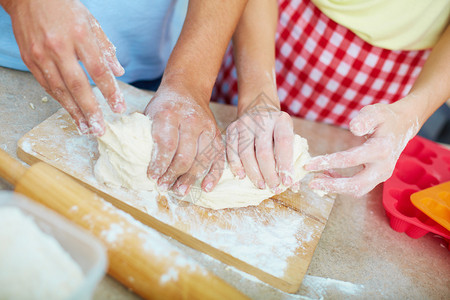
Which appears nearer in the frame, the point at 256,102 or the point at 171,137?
the point at 171,137

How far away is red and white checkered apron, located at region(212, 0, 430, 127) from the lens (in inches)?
71.2

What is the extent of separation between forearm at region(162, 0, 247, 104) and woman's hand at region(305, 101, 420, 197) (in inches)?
22.4

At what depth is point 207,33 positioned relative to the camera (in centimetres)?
151

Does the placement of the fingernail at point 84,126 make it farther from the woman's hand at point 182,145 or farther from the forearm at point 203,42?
the forearm at point 203,42

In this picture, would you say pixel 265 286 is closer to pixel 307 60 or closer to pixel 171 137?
pixel 171 137

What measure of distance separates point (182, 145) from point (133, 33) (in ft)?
2.46

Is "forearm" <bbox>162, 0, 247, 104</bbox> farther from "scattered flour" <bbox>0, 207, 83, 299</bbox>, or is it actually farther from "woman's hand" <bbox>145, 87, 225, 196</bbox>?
"scattered flour" <bbox>0, 207, 83, 299</bbox>

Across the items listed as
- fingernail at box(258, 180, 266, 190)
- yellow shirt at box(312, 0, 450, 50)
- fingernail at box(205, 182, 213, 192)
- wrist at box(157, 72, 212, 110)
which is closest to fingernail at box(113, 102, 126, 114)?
wrist at box(157, 72, 212, 110)

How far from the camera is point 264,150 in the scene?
133 cm

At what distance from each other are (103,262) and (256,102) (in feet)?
3.29

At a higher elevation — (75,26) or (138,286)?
(75,26)

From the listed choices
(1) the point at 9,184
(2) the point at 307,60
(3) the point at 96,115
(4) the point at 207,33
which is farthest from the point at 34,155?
(2) the point at 307,60

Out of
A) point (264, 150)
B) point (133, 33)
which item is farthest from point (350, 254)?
Answer: point (133, 33)

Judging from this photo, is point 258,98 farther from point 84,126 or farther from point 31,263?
point 31,263
